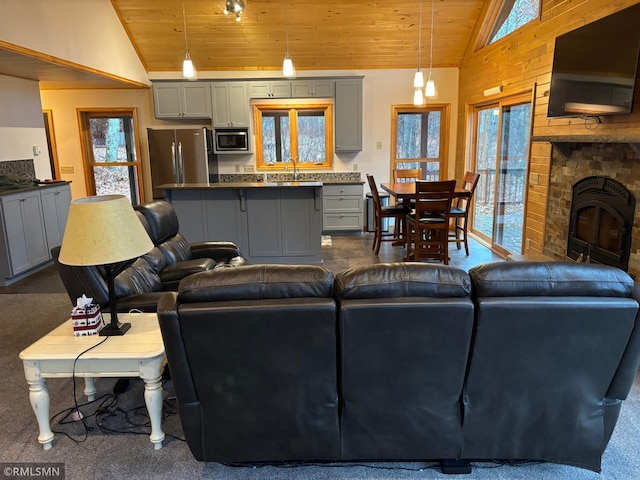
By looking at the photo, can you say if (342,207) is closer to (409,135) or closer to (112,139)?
(409,135)

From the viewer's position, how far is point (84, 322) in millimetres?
2215

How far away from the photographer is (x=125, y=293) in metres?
2.74

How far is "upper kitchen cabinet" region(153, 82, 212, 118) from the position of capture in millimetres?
6992

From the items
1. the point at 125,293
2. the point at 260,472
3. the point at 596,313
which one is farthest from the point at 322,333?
the point at 125,293

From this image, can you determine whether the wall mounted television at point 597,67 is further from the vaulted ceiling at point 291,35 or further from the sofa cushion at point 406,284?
the vaulted ceiling at point 291,35

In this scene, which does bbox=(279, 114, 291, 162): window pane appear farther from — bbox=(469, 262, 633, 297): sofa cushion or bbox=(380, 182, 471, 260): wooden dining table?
bbox=(469, 262, 633, 297): sofa cushion

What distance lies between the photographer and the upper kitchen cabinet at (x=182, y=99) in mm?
6992

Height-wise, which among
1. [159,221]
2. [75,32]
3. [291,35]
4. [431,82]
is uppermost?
[291,35]

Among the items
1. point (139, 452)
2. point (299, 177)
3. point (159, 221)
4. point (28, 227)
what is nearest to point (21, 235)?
point (28, 227)

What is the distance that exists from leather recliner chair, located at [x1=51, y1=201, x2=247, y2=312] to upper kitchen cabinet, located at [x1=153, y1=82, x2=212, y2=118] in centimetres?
359

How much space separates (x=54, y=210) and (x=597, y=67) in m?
5.82

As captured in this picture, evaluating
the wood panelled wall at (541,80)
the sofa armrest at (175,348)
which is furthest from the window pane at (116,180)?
the sofa armrest at (175,348)

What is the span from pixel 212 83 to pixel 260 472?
245 inches

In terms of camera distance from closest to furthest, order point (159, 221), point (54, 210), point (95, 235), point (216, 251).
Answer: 1. point (95, 235)
2. point (159, 221)
3. point (216, 251)
4. point (54, 210)
